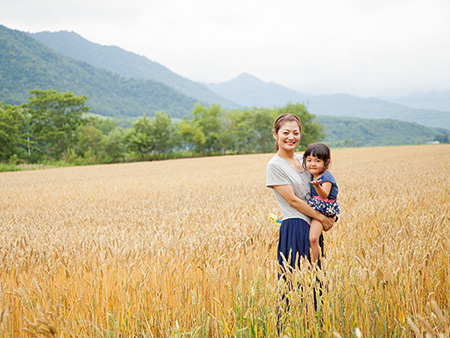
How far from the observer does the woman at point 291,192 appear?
2466 millimetres

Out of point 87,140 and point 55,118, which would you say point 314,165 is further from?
point 55,118

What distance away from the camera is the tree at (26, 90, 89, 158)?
5881 cm

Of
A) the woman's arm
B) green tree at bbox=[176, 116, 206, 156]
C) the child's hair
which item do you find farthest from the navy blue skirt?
green tree at bbox=[176, 116, 206, 156]

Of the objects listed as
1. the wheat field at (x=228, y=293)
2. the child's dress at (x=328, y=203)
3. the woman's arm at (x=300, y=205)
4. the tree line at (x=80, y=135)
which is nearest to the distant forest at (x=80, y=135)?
the tree line at (x=80, y=135)

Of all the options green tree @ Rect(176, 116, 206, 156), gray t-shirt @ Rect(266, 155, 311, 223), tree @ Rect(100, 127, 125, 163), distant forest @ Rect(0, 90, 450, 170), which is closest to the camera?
gray t-shirt @ Rect(266, 155, 311, 223)

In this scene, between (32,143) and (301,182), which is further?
(32,143)

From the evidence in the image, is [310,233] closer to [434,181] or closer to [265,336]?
[265,336]

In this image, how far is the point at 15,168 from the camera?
123ft

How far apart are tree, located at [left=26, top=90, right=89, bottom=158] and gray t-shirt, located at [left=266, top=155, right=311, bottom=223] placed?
63.4m

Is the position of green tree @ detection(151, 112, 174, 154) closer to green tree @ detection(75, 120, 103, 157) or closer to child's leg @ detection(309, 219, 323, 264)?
green tree @ detection(75, 120, 103, 157)

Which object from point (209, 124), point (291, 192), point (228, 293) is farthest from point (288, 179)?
point (209, 124)

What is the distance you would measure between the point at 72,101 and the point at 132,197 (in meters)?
60.1

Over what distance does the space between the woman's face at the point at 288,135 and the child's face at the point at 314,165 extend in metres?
0.18

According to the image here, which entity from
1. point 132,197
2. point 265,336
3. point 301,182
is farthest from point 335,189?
point 132,197
